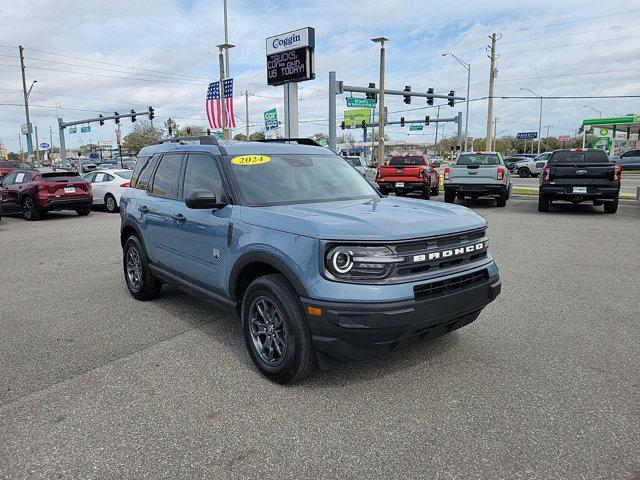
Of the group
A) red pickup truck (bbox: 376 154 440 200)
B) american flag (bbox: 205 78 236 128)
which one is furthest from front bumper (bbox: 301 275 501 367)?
american flag (bbox: 205 78 236 128)

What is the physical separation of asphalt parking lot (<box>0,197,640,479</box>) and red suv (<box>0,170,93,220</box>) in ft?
33.2

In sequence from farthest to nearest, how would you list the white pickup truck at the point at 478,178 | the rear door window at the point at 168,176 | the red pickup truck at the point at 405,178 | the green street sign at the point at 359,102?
the green street sign at the point at 359,102, the red pickup truck at the point at 405,178, the white pickup truck at the point at 478,178, the rear door window at the point at 168,176

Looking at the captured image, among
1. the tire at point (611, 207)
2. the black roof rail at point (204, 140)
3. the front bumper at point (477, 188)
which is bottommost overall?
the tire at point (611, 207)

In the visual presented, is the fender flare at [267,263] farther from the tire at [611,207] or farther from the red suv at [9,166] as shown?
the red suv at [9,166]

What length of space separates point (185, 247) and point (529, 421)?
3.24 m

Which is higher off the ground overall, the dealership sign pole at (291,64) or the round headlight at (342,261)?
the dealership sign pole at (291,64)

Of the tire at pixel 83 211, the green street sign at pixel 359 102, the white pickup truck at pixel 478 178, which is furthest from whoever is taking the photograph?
the green street sign at pixel 359 102

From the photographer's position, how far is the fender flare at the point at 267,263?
10.9ft

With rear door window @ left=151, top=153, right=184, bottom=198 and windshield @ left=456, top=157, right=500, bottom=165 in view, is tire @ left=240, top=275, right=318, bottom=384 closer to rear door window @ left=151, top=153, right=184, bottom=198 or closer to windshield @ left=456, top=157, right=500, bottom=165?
rear door window @ left=151, top=153, right=184, bottom=198

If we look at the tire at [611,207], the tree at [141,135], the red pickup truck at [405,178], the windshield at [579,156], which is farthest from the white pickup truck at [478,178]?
the tree at [141,135]

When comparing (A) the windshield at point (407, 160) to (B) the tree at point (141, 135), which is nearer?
(A) the windshield at point (407, 160)

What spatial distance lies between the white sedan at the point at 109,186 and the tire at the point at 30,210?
2392 millimetres

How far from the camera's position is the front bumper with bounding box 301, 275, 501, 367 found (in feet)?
10.2

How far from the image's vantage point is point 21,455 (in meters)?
2.87
